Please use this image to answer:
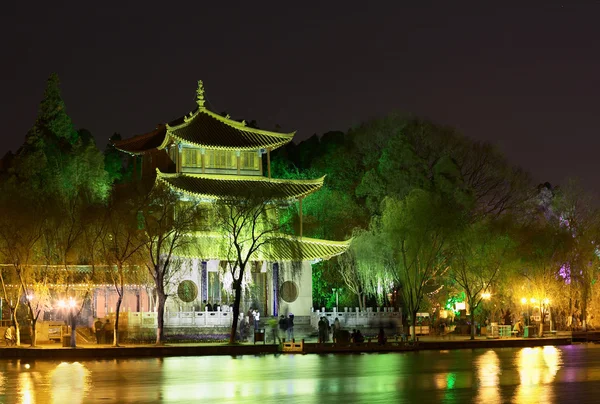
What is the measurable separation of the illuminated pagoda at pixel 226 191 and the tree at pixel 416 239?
541 cm

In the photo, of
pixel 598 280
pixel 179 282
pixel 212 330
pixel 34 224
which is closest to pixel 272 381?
pixel 34 224

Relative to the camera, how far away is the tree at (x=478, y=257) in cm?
4350

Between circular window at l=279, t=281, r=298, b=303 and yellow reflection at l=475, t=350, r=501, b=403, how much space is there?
17.9 m

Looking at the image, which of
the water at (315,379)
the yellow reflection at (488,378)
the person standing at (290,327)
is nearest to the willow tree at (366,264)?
the person standing at (290,327)

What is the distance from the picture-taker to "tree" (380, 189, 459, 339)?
41.7m

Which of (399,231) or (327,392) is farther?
(399,231)

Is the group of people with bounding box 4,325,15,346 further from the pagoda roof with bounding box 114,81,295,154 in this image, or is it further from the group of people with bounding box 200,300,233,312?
the pagoda roof with bounding box 114,81,295,154

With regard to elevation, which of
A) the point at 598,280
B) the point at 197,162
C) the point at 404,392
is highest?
the point at 197,162

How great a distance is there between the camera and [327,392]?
65.0 ft

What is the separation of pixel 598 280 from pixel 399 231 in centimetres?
1432

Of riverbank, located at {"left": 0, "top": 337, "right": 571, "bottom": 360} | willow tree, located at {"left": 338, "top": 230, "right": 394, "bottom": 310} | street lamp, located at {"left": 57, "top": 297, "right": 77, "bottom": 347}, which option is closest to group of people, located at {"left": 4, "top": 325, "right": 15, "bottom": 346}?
riverbank, located at {"left": 0, "top": 337, "right": 571, "bottom": 360}

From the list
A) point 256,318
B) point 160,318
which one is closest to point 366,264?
point 256,318

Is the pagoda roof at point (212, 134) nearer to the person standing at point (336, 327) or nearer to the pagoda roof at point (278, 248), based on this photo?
the pagoda roof at point (278, 248)

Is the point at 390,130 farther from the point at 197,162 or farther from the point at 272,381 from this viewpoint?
the point at 272,381
